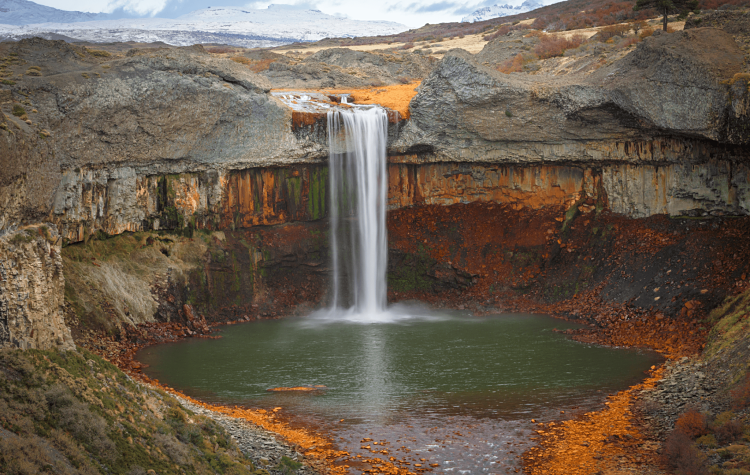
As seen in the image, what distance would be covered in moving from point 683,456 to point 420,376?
9.77 meters

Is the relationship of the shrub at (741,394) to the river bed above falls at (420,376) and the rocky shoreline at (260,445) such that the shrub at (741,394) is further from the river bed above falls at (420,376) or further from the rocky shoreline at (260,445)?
the rocky shoreline at (260,445)

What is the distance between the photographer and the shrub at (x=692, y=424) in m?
15.2

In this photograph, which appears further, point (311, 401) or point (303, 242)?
point (303, 242)

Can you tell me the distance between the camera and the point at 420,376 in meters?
22.2

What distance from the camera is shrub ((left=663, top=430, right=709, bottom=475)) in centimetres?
1338

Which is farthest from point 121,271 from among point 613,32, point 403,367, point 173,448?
point 613,32

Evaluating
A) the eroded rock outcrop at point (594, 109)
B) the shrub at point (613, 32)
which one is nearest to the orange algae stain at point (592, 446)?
the eroded rock outcrop at point (594, 109)

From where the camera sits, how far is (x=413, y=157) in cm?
3391

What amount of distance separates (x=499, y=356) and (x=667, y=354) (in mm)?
6036

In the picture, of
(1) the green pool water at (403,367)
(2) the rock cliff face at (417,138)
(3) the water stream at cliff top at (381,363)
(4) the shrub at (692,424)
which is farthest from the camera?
(2) the rock cliff face at (417,138)

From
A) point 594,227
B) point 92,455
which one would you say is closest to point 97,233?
point 92,455

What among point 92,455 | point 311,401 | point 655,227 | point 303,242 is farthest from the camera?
point 303,242

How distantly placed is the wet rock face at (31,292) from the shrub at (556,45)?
3791 cm

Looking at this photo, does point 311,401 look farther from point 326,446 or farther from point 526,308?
point 526,308
